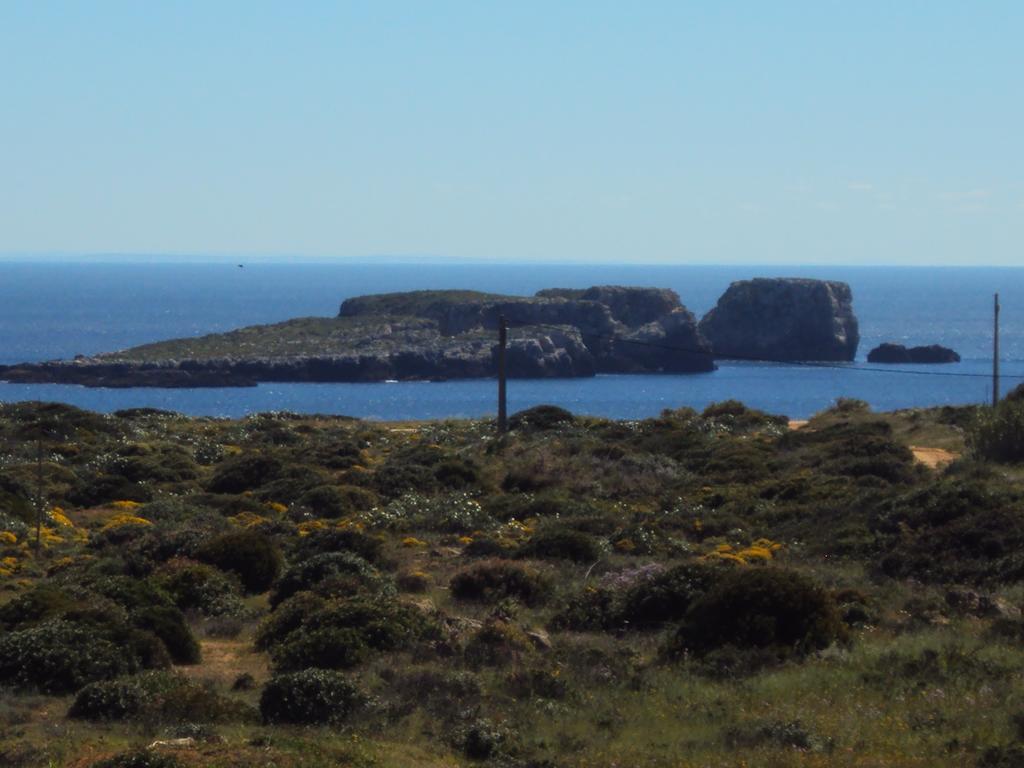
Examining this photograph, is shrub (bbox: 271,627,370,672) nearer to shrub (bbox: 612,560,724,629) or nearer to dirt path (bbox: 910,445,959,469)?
shrub (bbox: 612,560,724,629)

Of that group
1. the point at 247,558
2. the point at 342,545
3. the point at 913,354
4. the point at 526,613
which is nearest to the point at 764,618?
the point at 526,613

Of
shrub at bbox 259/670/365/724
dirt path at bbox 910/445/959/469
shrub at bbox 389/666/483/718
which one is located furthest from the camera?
dirt path at bbox 910/445/959/469

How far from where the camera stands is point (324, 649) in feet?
44.4

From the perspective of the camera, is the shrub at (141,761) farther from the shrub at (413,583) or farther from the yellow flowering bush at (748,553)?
the yellow flowering bush at (748,553)

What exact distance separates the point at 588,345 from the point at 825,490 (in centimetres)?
9584

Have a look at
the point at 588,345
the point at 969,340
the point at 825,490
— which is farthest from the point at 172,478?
the point at 969,340

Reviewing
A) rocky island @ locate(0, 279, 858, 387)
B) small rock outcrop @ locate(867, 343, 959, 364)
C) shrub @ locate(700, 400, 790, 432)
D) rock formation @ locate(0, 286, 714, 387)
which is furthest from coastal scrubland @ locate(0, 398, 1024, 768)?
small rock outcrop @ locate(867, 343, 959, 364)

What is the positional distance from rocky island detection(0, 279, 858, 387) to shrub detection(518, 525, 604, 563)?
8426cm

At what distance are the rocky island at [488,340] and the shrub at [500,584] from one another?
87.0 metres

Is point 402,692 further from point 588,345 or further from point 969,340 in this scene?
point 969,340

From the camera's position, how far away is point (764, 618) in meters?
13.7

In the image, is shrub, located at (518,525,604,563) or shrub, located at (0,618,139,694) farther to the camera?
shrub, located at (518,525,604,563)

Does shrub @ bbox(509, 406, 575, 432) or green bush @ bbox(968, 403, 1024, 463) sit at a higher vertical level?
green bush @ bbox(968, 403, 1024, 463)

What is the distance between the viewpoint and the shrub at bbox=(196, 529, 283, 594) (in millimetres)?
19016
